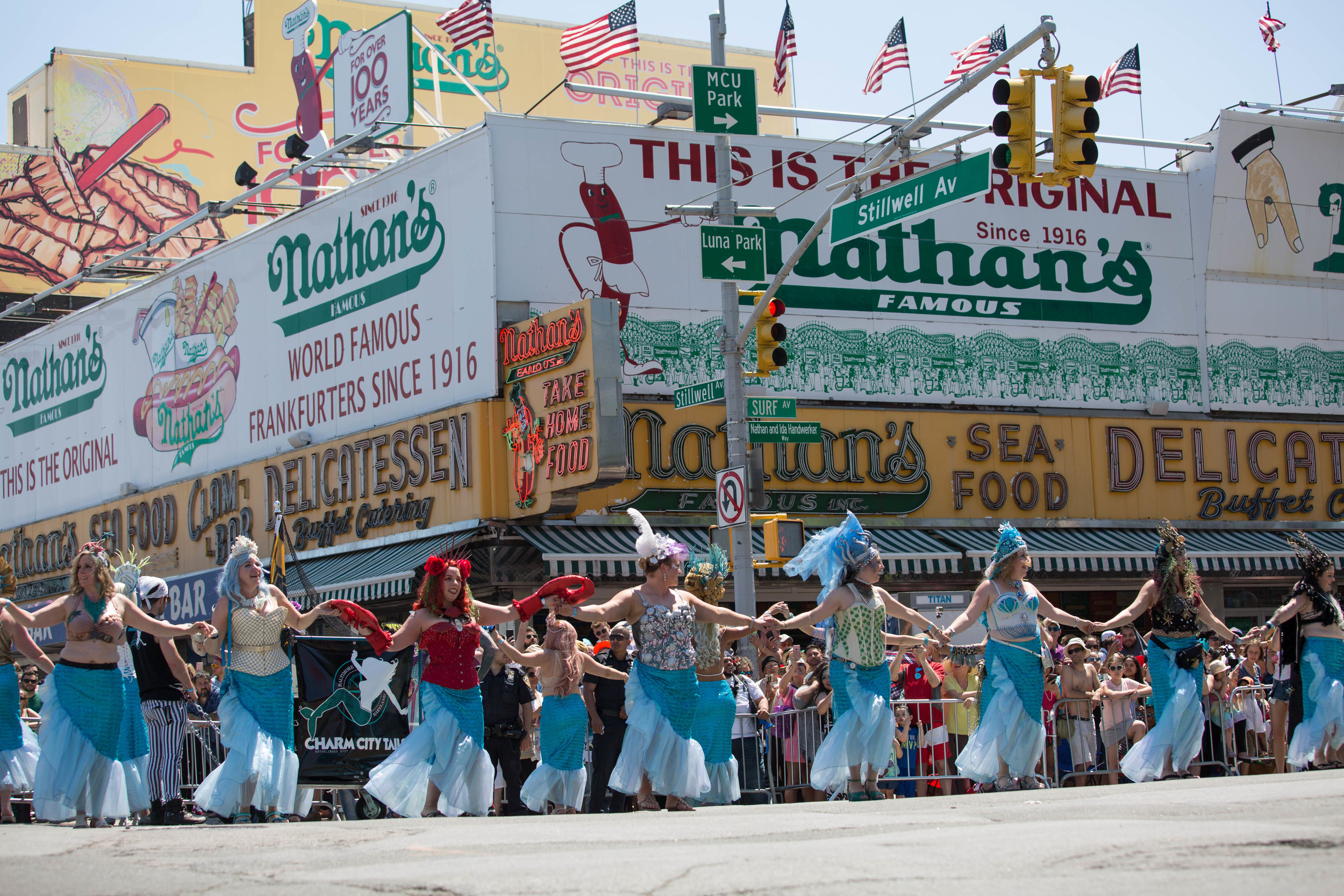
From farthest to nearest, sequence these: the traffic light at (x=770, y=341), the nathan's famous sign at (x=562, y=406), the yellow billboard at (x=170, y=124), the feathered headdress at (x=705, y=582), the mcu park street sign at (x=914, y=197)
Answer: the yellow billboard at (x=170, y=124) < the nathan's famous sign at (x=562, y=406) < the traffic light at (x=770, y=341) < the mcu park street sign at (x=914, y=197) < the feathered headdress at (x=705, y=582)

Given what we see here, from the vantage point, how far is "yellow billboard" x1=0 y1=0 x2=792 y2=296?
42938 millimetres

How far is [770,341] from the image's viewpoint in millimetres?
16797

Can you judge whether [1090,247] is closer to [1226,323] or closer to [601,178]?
[1226,323]

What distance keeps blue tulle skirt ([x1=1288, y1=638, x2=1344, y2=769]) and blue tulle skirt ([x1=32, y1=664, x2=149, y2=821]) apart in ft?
28.0

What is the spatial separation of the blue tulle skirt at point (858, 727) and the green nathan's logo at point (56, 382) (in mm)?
23750

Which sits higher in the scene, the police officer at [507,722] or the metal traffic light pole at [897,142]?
the metal traffic light pole at [897,142]

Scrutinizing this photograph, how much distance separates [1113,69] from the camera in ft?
85.2

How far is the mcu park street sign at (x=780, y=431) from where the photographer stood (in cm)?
1681

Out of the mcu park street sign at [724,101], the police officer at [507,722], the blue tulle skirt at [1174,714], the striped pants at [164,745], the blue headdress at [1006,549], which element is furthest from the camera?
the mcu park street sign at [724,101]

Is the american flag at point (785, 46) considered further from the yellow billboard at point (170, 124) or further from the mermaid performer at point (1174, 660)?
the yellow billboard at point (170, 124)

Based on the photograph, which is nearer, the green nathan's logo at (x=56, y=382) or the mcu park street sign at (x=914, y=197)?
the mcu park street sign at (x=914, y=197)

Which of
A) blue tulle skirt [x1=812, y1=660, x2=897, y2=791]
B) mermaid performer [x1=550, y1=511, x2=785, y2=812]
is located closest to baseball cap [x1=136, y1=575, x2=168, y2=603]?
mermaid performer [x1=550, y1=511, x2=785, y2=812]

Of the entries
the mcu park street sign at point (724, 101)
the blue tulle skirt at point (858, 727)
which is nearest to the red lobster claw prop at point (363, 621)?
the blue tulle skirt at point (858, 727)

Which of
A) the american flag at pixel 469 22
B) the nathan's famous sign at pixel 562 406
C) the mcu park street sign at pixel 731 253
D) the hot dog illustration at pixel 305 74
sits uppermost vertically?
the hot dog illustration at pixel 305 74
